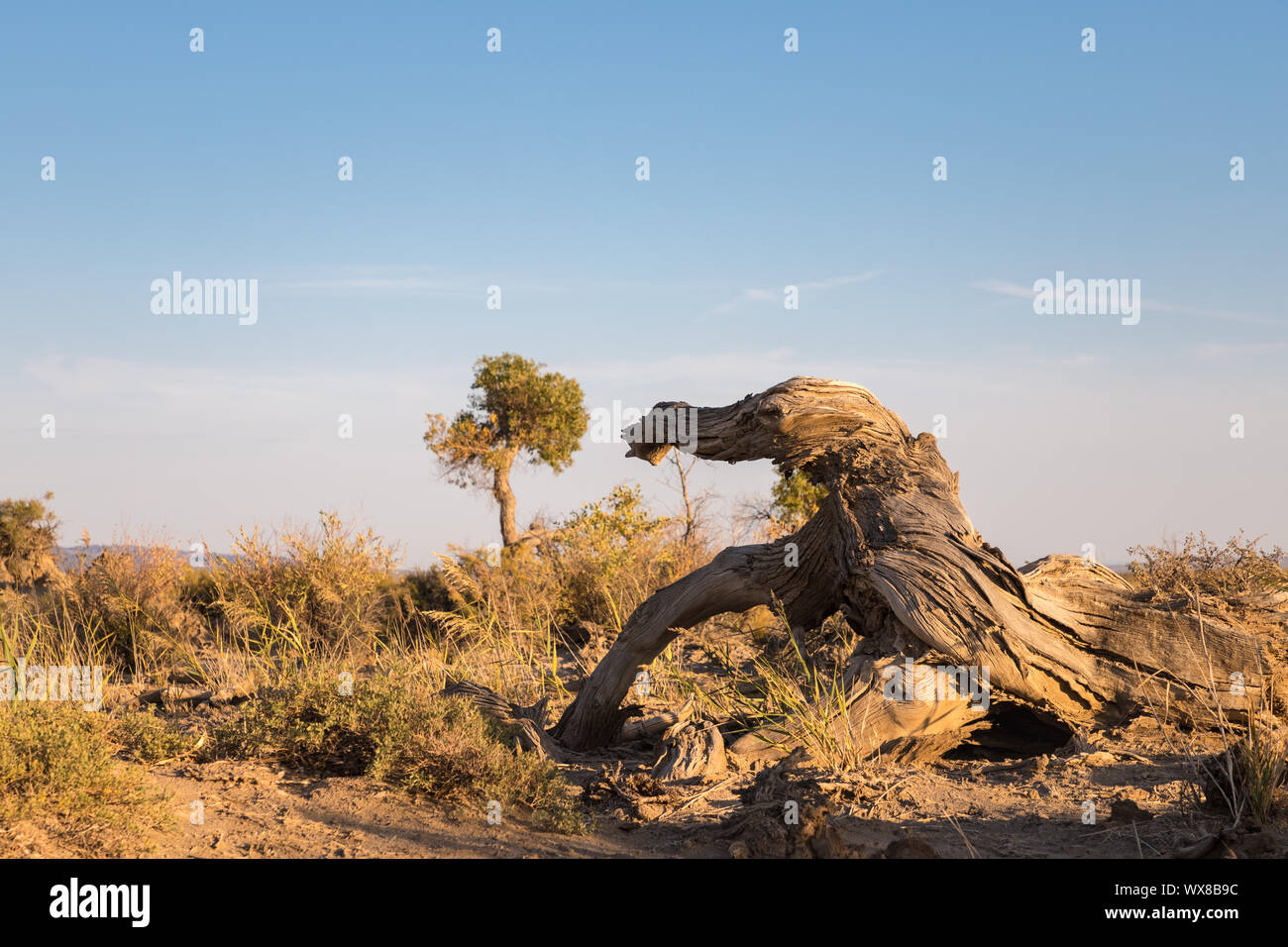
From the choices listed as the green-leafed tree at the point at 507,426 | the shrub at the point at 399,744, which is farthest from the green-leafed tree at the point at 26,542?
the shrub at the point at 399,744

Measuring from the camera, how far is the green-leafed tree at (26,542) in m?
23.3

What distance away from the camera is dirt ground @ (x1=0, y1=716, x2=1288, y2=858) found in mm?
4547

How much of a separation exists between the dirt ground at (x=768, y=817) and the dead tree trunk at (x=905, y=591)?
1.65 feet

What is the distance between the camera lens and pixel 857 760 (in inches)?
243

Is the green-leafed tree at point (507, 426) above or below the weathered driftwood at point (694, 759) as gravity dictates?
above

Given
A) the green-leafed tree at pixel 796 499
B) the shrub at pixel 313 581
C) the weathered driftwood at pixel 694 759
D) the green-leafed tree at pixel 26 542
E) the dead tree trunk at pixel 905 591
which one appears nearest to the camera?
the weathered driftwood at pixel 694 759

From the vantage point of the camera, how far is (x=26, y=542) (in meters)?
24.2

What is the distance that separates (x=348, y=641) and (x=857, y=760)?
7237 mm

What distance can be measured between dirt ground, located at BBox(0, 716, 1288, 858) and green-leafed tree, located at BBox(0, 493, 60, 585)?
68.5ft

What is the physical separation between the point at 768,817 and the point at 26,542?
25.1 metres

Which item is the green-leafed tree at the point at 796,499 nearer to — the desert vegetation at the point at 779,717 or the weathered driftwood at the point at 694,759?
the desert vegetation at the point at 779,717

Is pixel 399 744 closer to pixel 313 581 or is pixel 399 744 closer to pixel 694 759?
pixel 694 759

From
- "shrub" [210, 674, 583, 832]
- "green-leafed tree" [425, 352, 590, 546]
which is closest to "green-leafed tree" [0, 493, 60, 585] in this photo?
"green-leafed tree" [425, 352, 590, 546]
